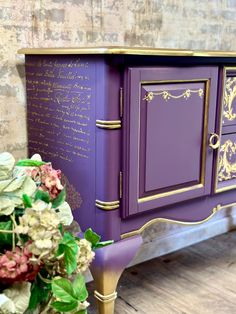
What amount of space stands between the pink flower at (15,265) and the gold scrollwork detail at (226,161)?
97 cm

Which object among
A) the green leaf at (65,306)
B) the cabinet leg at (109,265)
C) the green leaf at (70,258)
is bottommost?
the cabinet leg at (109,265)

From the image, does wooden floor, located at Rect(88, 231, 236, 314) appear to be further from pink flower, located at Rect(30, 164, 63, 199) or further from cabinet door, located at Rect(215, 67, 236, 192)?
pink flower, located at Rect(30, 164, 63, 199)

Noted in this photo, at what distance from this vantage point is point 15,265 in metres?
0.72

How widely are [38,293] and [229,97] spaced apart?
0.99 metres

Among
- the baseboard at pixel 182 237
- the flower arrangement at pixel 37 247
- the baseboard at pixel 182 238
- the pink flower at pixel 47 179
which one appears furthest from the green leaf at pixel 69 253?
the baseboard at pixel 182 238

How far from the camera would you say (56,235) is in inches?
28.8

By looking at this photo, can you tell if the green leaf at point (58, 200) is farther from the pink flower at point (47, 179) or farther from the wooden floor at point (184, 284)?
the wooden floor at point (184, 284)

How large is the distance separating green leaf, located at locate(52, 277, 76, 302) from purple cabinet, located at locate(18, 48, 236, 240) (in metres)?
0.50

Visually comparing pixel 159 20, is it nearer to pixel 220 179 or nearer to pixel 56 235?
pixel 220 179

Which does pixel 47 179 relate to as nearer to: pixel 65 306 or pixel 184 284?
pixel 65 306

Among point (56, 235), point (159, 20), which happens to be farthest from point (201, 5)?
point (56, 235)

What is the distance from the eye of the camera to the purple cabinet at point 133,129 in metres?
1.25

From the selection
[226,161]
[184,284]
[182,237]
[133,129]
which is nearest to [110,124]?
[133,129]

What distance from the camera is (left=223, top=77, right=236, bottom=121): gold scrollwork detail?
1.50 m
